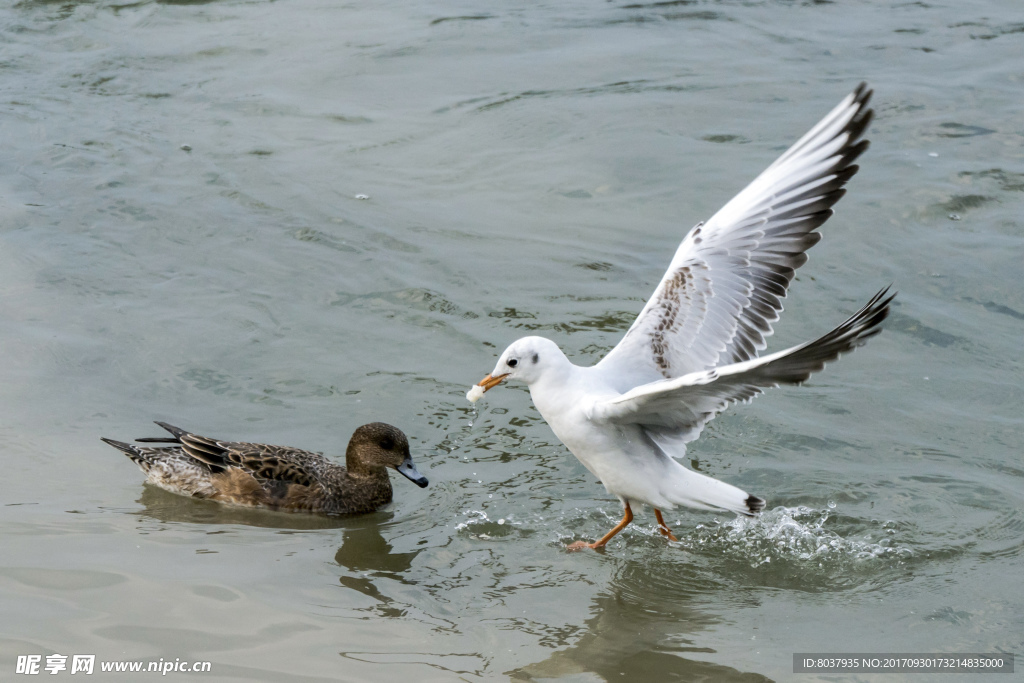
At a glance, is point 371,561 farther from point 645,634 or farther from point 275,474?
point 645,634

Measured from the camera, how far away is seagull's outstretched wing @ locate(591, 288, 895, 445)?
14.8 ft

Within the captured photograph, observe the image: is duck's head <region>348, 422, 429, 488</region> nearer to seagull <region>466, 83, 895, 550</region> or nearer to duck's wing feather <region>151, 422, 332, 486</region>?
duck's wing feather <region>151, 422, 332, 486</region>

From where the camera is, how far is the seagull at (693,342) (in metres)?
5.96

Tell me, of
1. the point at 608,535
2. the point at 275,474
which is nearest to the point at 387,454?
the point at 275,474

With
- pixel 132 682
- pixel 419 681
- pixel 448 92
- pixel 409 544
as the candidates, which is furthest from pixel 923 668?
pixel 448 92

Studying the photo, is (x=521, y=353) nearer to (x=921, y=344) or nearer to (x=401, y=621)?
(x=401, y=621)

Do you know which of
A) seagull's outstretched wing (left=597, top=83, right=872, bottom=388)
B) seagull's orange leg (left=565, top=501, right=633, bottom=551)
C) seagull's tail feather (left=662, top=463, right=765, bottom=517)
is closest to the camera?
seagull's tail feather (left=662, top=463, right=765, bottom=517)

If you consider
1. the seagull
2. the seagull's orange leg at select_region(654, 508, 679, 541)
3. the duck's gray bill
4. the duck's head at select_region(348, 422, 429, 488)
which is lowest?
the seagull's orange leg at select_region(654, 508, 679, 541)

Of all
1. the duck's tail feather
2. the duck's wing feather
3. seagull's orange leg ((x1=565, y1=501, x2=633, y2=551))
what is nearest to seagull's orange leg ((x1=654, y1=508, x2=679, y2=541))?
seagull's orange leg ((x1=565, y1=501, x2=633, y2=551))

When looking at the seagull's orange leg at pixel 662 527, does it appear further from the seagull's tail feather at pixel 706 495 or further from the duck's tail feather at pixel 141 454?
the duck's tail feather at pixel 141 454

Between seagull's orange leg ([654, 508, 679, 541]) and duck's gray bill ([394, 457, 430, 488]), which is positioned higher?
duck's gray bill ([394, 457, 430, 488])

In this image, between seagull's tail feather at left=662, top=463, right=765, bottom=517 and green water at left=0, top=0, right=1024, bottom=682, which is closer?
green water at left=0, top=0, right=1024, bottom=682

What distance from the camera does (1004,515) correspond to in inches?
254

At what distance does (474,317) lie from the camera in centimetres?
876
